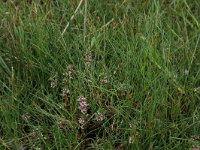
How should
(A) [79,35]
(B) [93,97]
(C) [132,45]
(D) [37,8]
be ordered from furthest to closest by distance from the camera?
(D) [37,8]
(A) [79,35]
(C) [132,45]
(B) [93,97]

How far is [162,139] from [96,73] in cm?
45

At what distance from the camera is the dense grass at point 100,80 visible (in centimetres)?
182

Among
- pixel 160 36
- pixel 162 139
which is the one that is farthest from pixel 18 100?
pixel 160 36

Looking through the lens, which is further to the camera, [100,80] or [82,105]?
[100,80]

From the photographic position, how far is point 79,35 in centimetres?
219

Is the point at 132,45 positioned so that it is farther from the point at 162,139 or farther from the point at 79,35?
the point at 162,139

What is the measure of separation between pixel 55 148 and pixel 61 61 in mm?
493

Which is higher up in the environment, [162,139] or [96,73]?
[96,73]

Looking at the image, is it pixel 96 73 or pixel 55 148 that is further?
pixel 96 73

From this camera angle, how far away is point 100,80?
1967 millimetres

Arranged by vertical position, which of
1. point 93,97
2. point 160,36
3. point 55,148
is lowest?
point 55,148

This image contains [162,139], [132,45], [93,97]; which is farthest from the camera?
[132,45]

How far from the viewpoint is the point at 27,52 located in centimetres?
216

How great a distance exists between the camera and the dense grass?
182 centimetres
